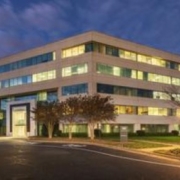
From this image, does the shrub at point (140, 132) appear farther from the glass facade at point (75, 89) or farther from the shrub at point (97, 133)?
the glass facade at point (75, 89)

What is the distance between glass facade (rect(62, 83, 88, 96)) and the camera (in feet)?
231

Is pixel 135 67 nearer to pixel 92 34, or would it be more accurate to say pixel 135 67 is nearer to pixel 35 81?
pixel 92 34

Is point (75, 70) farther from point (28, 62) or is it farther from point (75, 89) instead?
point (28, 62)

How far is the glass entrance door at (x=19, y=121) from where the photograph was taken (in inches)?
3201

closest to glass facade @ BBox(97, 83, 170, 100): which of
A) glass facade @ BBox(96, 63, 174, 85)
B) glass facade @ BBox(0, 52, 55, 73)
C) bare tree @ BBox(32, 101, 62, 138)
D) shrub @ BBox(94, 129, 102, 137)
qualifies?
glass facade @ BBox(96, 63, 174, 85)

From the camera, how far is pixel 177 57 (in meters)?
89.3

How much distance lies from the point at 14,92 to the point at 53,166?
6852 cm

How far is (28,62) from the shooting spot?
83.9m

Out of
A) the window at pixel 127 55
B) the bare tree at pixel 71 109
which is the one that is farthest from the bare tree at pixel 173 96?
the bare tree at pixel 71 109

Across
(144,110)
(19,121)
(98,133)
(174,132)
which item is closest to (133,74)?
(144,110)

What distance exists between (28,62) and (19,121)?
1193 centimetres

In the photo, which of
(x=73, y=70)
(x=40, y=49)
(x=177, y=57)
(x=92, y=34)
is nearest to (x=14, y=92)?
(x=40, y=49)

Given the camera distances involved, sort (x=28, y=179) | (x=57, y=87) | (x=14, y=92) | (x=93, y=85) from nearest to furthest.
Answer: (x=28, y=179) < (x=93, y=85) < (x=57, y=87) < (x=14, y=92)

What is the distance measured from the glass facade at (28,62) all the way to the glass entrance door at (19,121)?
8.89 meters
